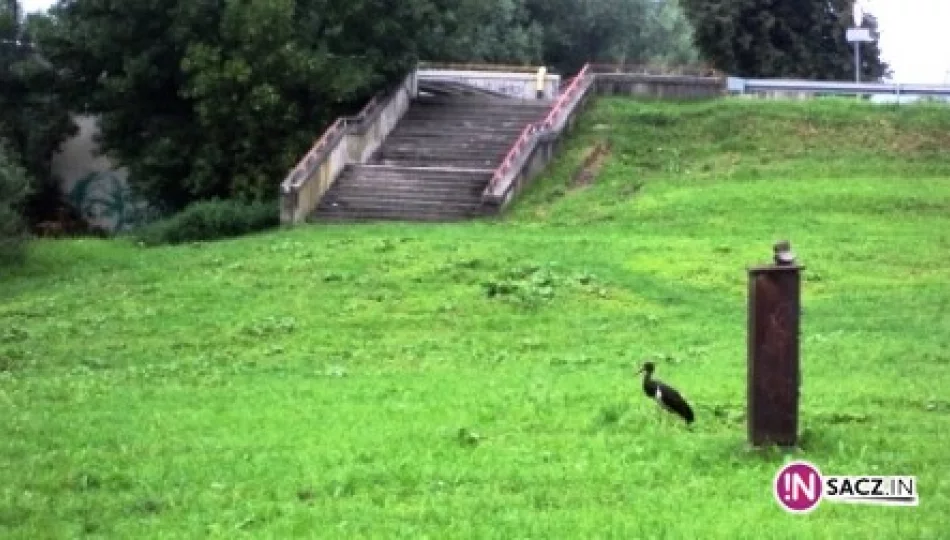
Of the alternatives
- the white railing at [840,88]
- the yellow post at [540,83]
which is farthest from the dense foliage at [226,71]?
the white railing at [840,88]

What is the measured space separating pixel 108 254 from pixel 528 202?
25.6 feet

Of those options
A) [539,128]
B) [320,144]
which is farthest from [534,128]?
[320,144]

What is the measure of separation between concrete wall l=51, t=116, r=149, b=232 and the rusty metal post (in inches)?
1181

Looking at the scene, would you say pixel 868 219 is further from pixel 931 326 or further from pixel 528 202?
pixel 931 326

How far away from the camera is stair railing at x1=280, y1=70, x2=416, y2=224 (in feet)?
89.9

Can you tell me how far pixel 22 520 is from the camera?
27.3 feet

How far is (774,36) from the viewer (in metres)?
54.6

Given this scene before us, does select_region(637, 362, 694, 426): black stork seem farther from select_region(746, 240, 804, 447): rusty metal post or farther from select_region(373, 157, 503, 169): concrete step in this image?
select_region(373, 157, 503, 169): concrete step

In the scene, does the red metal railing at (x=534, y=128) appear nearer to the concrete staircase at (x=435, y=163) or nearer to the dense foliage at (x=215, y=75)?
the concrete staircase at (x=435, y=163)

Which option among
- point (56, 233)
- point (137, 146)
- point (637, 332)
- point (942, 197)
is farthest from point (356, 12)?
point (637, 332)

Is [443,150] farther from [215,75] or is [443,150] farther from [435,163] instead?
[215,75]

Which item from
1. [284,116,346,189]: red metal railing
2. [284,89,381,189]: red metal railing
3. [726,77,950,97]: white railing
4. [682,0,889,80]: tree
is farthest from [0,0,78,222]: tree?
[682,0,889,80]: tree

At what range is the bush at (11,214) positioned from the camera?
2470cm

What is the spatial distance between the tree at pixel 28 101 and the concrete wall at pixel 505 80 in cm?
890
